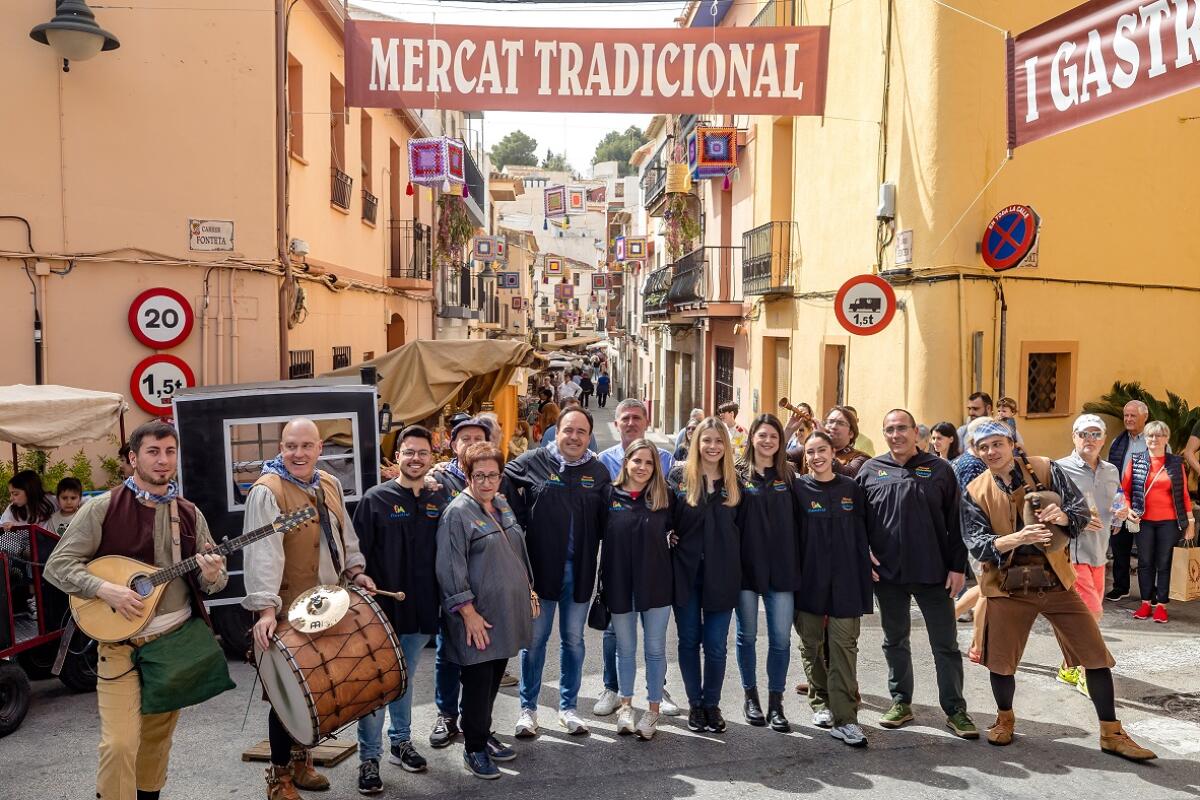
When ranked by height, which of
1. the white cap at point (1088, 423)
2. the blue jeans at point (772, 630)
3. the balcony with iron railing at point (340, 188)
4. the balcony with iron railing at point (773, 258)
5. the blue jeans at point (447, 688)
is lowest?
the blue jeans at point (447, 688)

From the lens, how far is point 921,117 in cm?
1086

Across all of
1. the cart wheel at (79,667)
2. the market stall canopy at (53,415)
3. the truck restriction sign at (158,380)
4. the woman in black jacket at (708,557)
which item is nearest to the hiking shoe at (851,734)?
the woman in black jacket at (708,557)

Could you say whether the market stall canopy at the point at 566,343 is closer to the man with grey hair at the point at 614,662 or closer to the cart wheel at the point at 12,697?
the man with grey hair at the point at 614,662

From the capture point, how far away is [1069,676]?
6.66 m

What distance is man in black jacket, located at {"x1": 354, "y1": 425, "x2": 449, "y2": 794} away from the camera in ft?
17.1

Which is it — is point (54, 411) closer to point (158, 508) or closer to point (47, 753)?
point (47, 753)

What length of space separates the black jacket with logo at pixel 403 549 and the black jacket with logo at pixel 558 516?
0.63 metres

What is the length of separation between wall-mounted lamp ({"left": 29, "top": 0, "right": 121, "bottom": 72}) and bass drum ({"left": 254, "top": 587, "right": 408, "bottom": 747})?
780 cm

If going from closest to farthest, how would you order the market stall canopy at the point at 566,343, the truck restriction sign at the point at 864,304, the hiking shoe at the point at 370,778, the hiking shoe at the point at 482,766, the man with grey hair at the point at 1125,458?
the hiking shoe at the point at 370,778 → the hiking shoe at the point at 482,766 → the man with grey hair at the point at 1125,458 → the truck restriction sign at the point at 864,304 → the market stall canopy at the point at 566,343

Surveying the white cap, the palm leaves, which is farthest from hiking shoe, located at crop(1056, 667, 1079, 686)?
the palm leaves

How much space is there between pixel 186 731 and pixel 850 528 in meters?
4.14

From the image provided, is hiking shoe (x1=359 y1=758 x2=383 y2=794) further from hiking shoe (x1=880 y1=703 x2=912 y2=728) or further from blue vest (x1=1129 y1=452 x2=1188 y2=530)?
blue vest (x1=1129 y1=452 x2=1188 y2=530)

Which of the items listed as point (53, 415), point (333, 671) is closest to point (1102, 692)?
point (333, 671)

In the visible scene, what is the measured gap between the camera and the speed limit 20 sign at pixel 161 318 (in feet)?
35.3
